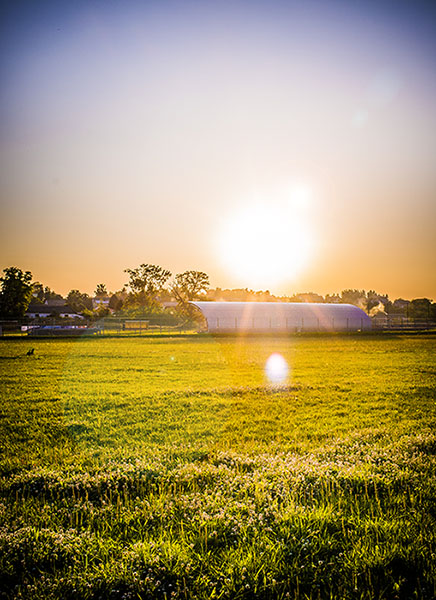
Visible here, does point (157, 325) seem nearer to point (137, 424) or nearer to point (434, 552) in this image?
point (137, 424)

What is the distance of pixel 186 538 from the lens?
4102mm

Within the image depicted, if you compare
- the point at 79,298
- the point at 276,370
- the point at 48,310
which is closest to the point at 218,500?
the point at 276,370

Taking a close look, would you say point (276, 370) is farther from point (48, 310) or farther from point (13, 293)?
point (48, 310)

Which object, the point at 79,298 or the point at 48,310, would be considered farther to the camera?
the point at 79,298

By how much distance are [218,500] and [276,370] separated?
13973 mm

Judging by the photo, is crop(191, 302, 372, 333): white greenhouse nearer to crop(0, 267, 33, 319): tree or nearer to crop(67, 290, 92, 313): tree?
crop(0, 267, 33, 319): tree

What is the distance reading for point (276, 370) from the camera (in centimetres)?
1856

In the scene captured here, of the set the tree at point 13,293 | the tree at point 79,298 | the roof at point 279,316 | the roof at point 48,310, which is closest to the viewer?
the roof at point 279,316

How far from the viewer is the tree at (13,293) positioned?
2950 inches

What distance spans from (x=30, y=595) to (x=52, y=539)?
2.44 ft

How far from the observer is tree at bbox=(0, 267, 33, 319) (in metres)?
74.9

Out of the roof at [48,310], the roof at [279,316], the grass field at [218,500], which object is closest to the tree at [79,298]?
the roof at [48,310]

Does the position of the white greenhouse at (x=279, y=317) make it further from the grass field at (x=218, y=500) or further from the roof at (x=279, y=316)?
the grass field at (x=218, y=500)

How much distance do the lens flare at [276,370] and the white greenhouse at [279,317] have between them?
Result: 30.2 meters
